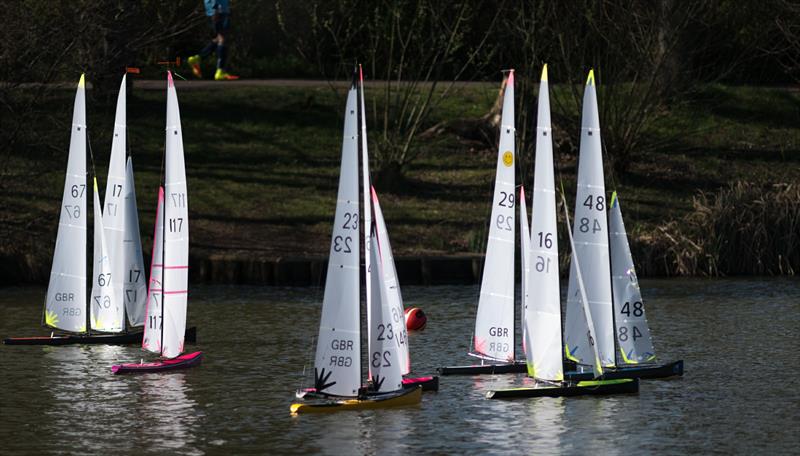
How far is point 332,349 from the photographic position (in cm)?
1806

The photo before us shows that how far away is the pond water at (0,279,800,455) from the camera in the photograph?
17.2 metres

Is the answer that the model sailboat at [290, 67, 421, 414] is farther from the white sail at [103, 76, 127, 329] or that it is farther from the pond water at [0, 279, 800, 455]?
the white sail at [103, 76, 127, 329]

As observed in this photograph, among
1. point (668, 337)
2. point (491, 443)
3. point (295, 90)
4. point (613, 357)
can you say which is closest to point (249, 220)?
point (295, 90)

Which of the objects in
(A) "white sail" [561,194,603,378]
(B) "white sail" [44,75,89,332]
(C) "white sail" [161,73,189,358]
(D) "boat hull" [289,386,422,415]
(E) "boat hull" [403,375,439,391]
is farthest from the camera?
(B) "white sail" [44,75,89,332]

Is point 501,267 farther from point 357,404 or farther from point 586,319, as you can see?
point 357,404

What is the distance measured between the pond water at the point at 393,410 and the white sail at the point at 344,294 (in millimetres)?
526

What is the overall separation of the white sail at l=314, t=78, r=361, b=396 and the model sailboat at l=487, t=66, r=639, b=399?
Answer: 2432 mm

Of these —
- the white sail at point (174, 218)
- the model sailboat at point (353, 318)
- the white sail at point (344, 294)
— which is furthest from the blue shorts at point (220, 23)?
the white sail at point (344, 294)

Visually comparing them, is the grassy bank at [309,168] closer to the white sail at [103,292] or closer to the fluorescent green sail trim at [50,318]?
the fluorescent green sail trim at [50,318]

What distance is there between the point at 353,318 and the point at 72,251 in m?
8.40

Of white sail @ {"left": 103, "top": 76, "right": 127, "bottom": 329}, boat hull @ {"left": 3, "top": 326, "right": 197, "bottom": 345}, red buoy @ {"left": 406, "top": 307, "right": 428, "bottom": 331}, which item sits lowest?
boat hull @ {"left": 3, "top": 326, "right": 197, "bottom": 345}

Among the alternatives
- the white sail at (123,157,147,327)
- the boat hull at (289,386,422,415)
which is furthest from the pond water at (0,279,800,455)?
the white sail at (123,157,147,327)

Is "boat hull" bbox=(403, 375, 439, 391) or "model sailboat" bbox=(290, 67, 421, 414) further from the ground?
"model sailboat" bbox=(290, 67, 421, 414)

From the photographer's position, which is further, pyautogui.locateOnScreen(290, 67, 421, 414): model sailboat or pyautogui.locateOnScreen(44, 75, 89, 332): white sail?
pyautogui.locateOnScreen(44, 75, 89, 332): white sail
